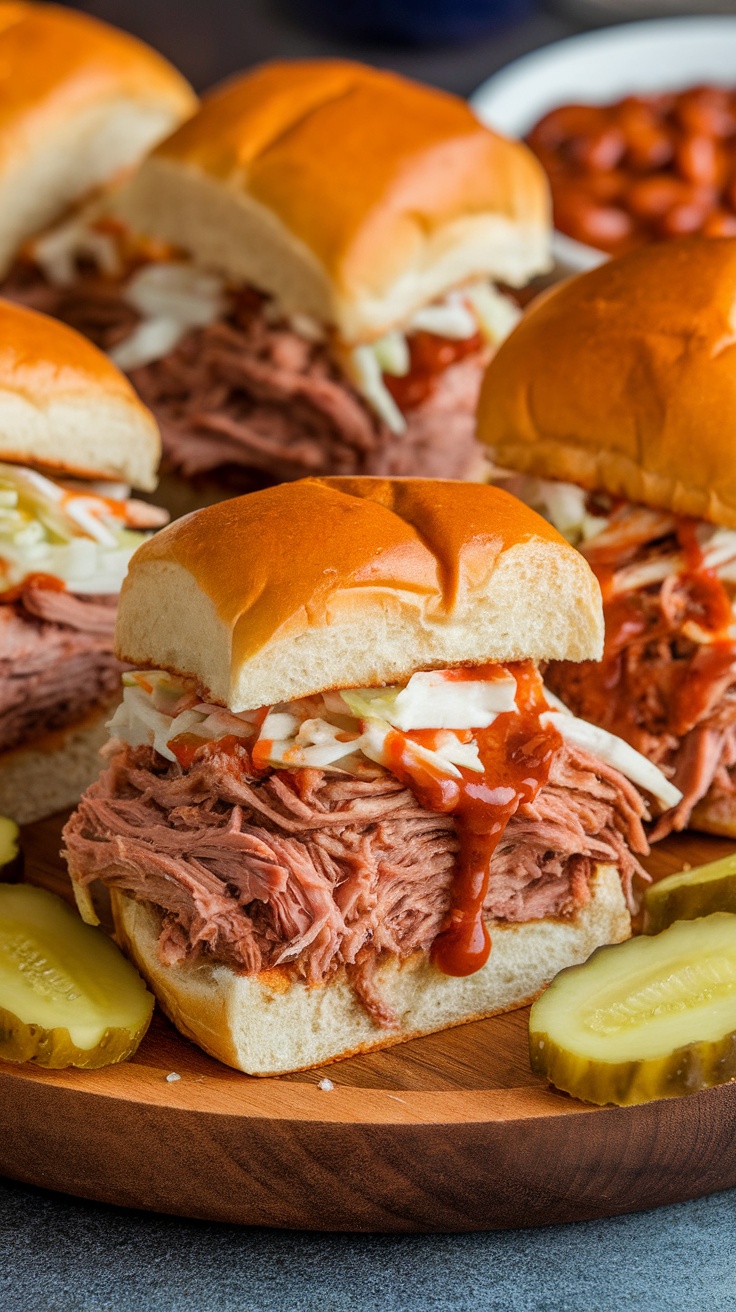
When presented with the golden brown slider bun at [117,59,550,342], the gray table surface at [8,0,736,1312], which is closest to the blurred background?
the golden brown slider bun at [117,59,550,342]

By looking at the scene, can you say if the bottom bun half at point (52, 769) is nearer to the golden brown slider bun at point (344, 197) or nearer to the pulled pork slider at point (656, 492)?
the pulled pork slider at point (656, 492)

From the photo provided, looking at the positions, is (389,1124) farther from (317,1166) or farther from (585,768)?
(585,768)

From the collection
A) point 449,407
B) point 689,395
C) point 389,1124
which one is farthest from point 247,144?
point 389,1124

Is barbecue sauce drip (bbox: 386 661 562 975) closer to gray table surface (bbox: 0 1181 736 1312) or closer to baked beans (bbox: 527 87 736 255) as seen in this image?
gray table surface (bbox: 0 1181 736 1312)

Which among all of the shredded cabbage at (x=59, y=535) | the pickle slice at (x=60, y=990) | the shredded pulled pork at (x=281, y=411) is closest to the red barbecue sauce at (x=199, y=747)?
the pickle slice at (x=60, y=990)

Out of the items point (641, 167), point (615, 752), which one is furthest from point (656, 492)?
point (641, 167)

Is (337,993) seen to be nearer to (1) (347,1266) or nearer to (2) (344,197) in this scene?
(1) (347,1266)
